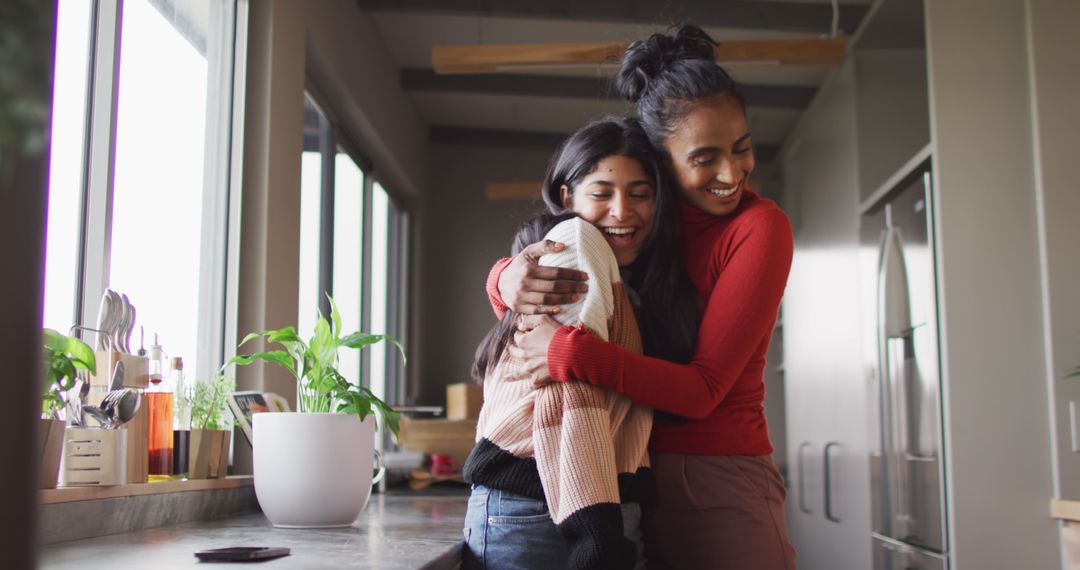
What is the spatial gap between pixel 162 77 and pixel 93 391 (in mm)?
854

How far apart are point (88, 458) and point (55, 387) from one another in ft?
0.50

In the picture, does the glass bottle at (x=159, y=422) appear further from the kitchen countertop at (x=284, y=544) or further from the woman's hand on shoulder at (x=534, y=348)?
the woman's hand on shoulder at (x=534, y=348)

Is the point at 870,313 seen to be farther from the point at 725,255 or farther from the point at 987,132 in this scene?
the point at 725,255

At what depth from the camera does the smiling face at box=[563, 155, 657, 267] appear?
1.41m

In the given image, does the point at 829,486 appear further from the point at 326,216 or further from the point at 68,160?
the point at 68,160

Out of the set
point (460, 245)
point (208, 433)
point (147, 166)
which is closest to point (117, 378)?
point (208, 433)

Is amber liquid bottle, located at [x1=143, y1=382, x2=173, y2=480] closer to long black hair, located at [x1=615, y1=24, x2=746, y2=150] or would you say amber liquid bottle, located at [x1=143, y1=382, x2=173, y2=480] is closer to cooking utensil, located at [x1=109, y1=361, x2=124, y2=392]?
cooking utensil, located at [x1=109, y1=361, x2=124, y2=392]

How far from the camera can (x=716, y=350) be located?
1325 millimetres

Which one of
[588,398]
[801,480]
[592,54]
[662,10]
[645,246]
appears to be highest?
[662,10]

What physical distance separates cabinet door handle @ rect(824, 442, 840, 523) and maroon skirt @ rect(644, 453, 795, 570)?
331 cm

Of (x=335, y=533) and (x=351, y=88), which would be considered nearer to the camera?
(x=335, y=533)

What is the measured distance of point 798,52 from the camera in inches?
134

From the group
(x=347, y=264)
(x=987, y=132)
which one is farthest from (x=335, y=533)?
(x=347, y=264)

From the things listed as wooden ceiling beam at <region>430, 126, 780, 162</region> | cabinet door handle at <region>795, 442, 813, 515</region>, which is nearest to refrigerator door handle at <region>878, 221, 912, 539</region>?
cabinet door handle at <region>795, 442, 813, 515</region>
